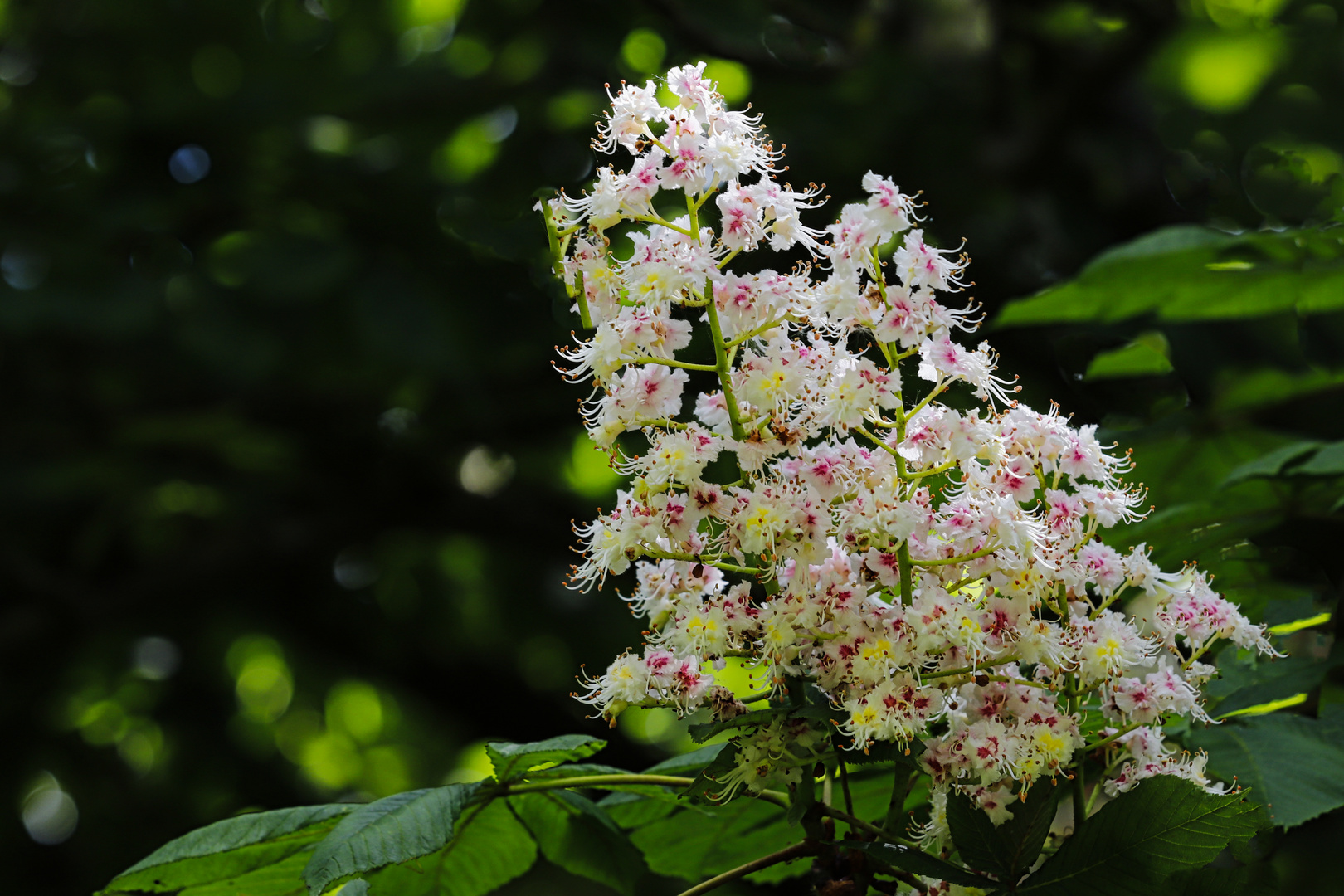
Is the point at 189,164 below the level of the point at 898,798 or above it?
above

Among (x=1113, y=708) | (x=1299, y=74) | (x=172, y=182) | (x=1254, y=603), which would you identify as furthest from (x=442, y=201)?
(x=1299, y=74)

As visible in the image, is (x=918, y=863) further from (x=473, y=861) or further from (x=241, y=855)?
(x=241, y=855)

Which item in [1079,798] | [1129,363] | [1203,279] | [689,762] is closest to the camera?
[1079,798]

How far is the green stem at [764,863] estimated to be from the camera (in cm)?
120

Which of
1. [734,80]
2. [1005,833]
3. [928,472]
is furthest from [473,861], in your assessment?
[734,80]

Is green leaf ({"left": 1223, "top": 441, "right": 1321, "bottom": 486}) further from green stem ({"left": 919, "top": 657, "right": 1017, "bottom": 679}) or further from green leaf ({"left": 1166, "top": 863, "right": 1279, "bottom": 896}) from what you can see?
green stem ({"left": 919, "top": 657, "right": 1017, "bottom": 679})

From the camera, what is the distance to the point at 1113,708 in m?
1.14

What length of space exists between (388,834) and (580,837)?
409 mm

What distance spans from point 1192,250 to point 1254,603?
0.76 m

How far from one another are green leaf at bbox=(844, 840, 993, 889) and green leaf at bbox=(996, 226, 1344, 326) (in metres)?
1.37

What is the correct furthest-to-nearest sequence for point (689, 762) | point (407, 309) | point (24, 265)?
point (24, 265) → point (407, 309) → point (689, 762)

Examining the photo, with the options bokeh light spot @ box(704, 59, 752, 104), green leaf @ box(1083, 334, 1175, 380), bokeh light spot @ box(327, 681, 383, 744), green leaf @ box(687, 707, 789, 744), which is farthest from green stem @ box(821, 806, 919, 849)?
bokeh light spot @ box(327, 681, 383, 744)

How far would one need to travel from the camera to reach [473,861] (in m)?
1.55

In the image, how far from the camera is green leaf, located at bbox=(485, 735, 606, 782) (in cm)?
137
